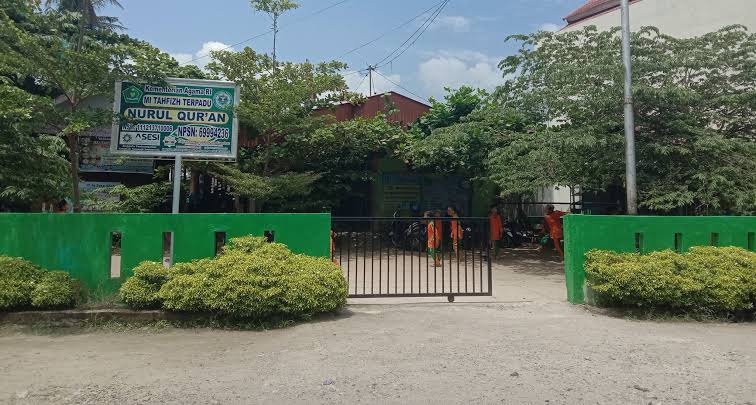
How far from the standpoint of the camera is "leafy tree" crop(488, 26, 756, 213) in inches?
410

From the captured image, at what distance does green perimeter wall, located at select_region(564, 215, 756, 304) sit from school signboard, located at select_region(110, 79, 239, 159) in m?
6.00

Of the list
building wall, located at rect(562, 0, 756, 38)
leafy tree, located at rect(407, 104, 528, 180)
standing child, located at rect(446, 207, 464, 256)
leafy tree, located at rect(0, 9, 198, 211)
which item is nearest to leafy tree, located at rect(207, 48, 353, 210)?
leafy tree, located at rect(407, 104, 528, 180)

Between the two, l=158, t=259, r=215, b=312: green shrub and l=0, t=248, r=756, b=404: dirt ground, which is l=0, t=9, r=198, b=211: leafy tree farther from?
l=0, t=248, r=756, b=404: dirt ground

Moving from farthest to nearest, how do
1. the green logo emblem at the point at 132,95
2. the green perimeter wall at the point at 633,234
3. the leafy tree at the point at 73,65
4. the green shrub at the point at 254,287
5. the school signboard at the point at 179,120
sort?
1. the school signboard at the point at 179,120
2. the green logo emblem at the point at 132,95
3. the green perimeter wall at the point at 633,234
4. the leafy tree at the point at 73,65
5. the green shrub at the point at 254,287

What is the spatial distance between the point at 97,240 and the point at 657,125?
433 inches

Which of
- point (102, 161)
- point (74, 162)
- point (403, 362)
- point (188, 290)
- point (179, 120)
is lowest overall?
point (403, 362)

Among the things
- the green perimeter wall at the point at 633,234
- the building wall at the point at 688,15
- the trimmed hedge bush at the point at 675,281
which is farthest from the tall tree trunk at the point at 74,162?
the building wall at the point at 688,15

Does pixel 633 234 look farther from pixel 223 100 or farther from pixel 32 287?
pixel 32 287

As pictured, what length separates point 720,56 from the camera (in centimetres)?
1191

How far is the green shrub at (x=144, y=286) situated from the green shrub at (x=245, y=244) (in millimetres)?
876

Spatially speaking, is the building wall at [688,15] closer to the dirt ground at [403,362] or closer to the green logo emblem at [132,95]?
the dirt ground at [403,362]

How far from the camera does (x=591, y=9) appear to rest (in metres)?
25.3

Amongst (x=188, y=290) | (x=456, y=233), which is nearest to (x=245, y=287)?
(x=188, y=290)

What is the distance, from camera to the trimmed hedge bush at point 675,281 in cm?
708
